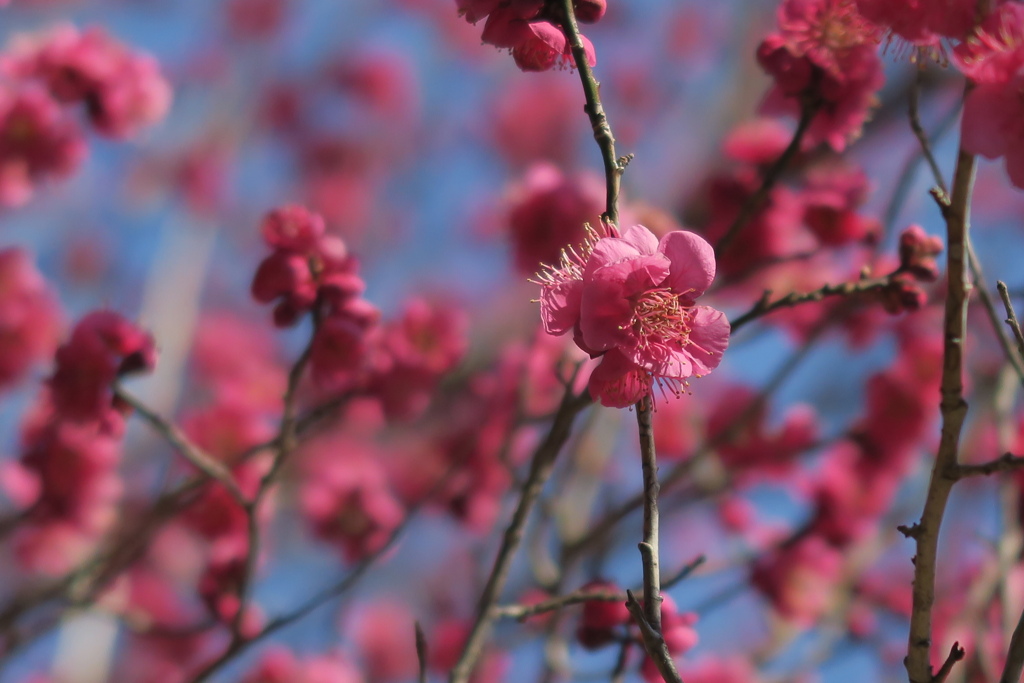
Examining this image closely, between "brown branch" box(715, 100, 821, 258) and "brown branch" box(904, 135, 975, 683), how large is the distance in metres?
0.45

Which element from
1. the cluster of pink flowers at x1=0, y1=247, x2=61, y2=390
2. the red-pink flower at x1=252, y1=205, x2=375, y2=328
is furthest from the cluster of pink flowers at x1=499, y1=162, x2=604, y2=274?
the cluster of pink flowers at x1=0, y1=247, x2=61, y2=390

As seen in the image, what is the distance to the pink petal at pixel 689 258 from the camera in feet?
3.16

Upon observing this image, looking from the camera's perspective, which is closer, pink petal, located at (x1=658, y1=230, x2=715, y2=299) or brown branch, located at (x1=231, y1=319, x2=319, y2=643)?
pink petal, located at (x1=658, y1=230, x2=715, y2=299)

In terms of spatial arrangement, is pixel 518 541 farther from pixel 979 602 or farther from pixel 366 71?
pixel 366 71

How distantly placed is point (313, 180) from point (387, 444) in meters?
2.69

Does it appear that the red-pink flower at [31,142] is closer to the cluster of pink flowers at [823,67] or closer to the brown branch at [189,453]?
the brown branch at [189,453]

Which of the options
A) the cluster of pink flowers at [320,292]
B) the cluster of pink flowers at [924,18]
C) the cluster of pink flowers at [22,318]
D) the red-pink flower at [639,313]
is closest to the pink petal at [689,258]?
the red-pink flower at [639,313]

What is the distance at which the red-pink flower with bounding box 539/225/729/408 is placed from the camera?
3.10 ft

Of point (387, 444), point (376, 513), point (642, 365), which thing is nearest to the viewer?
point (642, 365)

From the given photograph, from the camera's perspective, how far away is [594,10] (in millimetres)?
1172

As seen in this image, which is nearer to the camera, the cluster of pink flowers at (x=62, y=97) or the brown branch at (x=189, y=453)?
the brown branch at (x=189, y=453)

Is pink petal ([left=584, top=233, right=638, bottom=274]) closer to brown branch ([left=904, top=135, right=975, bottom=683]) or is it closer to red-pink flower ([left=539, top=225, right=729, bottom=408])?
red-pink flower ([left=539, top=225, right=729, bottom=408])

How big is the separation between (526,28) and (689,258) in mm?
390

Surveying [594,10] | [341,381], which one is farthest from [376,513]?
[594,10]
